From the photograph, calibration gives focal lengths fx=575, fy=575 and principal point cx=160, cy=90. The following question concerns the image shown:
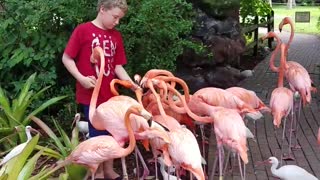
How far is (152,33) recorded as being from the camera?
6.18 m

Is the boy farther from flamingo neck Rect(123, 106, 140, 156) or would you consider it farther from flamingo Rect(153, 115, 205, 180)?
flamingo Rect(153, 115, 205, 180)

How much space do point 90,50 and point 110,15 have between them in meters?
0.38

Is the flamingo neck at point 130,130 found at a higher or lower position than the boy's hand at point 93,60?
lower

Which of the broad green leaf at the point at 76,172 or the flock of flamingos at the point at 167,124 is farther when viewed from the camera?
the broad green leaf at the point at 76,172

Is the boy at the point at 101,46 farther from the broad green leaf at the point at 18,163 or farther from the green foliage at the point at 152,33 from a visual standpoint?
the green foliage at the point at 152,33

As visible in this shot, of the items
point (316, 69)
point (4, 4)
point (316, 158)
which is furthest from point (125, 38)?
point (316, 69)

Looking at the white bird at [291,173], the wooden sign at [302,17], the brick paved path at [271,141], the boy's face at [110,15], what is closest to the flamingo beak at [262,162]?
the brick paved path at [271,141]

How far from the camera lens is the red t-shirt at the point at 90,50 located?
4.51 m

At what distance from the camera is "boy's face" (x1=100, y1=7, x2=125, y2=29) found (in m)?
4.30

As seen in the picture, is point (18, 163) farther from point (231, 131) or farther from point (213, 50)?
point (213, 50)

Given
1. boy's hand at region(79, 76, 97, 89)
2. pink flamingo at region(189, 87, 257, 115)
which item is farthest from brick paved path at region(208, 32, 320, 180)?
boy's hand at region(79, 76, 97, 89)

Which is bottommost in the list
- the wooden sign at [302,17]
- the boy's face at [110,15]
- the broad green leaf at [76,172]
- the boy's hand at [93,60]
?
the wooden sign at [302,17]

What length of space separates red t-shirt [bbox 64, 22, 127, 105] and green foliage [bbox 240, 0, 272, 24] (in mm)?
7400

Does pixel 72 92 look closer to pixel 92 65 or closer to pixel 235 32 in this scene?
pixel 92 65
